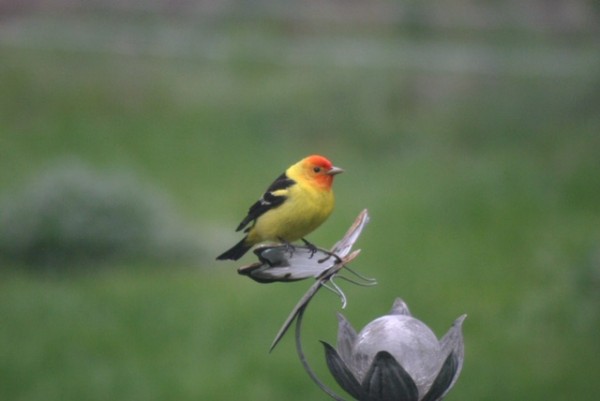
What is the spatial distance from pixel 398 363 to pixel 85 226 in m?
6.86

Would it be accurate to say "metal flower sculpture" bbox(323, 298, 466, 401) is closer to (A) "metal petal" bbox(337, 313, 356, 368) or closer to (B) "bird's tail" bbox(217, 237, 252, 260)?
(A) "metal petal" bbox(337, 313, 356, 368)

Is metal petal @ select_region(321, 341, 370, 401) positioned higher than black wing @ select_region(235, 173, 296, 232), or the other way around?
black wing @ select_region(235, 173, 296, 232)

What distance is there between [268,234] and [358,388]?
4.67 feet

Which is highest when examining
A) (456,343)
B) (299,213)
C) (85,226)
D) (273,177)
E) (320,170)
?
(320,170)

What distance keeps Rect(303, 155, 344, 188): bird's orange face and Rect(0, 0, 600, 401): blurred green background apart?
2.74 meters

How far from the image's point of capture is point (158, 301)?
8.60m

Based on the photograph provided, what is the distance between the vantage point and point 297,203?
4.42 metres

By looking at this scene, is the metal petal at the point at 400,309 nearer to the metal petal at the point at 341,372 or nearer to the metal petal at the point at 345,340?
the metal petal at the point at 345,340

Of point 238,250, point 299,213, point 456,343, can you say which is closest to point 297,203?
point 299,213

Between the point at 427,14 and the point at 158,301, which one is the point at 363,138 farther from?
the point at 158,301

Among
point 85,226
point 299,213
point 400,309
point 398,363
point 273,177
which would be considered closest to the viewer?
point 398,363

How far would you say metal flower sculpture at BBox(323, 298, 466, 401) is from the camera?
3.13 metres

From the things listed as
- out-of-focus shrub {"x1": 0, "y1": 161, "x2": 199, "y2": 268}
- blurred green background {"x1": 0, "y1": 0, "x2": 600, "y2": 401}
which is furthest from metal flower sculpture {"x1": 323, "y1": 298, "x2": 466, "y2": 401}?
out-of-focus shrub {"x1": 0, "y1": 161, "x2": 199, "y2": 268}

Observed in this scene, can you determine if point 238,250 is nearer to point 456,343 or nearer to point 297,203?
point 297,203
